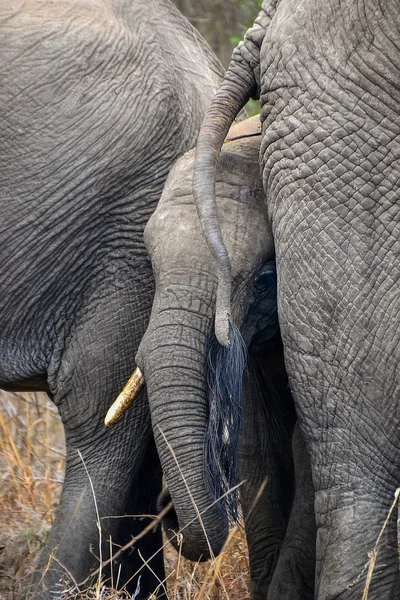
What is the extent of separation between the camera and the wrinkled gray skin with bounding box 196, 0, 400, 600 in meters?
2.85

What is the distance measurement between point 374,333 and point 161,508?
108 cm

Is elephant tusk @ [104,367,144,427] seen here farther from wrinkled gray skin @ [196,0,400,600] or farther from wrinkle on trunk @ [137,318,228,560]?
wrinkled gray skin @ [196,0,400,600]

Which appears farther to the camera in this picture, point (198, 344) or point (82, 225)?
point (82, 225)

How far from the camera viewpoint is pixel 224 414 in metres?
3.20

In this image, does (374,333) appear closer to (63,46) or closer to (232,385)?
(232,385)

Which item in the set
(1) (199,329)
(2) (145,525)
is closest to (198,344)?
(1) (199,329)

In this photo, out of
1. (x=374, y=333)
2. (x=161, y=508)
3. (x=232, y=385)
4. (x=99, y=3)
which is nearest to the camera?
(x=374, y=333)

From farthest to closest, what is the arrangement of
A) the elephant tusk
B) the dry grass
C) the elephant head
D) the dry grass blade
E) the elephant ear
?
1. the dry grass
2. the elephant tusk
3. the elephant head
4. the elephant ear
5. the dry grass blade

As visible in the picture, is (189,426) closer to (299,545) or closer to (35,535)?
(299,545)

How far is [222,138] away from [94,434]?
3.44 ft

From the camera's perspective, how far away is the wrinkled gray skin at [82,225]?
371 centimetres

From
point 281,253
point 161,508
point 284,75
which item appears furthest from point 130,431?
point 284,75

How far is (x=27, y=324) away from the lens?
3.81 metres

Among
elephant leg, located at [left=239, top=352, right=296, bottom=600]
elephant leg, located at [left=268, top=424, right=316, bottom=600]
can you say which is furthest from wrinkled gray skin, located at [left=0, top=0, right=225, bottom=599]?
elephant leg, located at [left=268, top=424, right=316, bottom=600]
